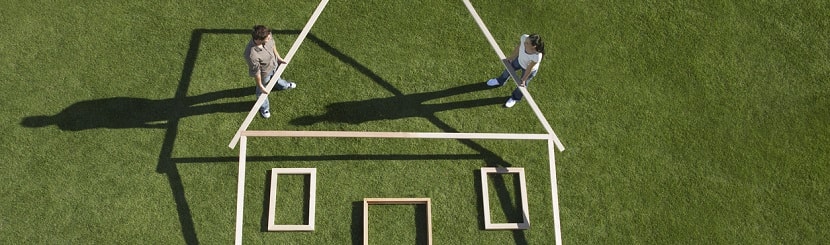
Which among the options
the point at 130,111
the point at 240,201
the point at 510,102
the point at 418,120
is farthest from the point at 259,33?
the point at 510,102

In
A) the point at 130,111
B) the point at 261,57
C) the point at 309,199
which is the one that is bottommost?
the point at 309,199

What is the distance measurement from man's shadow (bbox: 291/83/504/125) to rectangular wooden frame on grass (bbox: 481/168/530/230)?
1.00m

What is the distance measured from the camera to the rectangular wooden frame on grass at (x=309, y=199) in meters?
6.33

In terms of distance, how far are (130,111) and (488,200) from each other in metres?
4.94

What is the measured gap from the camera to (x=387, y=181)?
6.67 metres

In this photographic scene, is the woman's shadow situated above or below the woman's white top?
below

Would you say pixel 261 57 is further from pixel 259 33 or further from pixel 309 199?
pixel 309 199

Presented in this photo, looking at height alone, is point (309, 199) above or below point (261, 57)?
below

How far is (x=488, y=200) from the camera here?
6605 mm

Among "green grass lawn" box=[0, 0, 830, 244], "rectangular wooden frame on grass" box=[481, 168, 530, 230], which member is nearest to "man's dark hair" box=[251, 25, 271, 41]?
"green grass lawn" box=[0, 0, 830, 244]

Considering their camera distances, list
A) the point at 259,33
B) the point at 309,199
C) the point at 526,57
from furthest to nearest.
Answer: the point at 309,199, the point at 526,57, the point at 259,33

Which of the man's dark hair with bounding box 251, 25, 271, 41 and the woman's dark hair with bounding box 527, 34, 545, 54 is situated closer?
the man's dark hair with bounding box 251, 25, 271, 41

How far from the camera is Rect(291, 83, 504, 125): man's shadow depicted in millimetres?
6934

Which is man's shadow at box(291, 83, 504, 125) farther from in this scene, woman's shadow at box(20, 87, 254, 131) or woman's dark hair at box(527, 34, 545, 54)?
woman's dark hair at box(527, 34, 545, 54)
